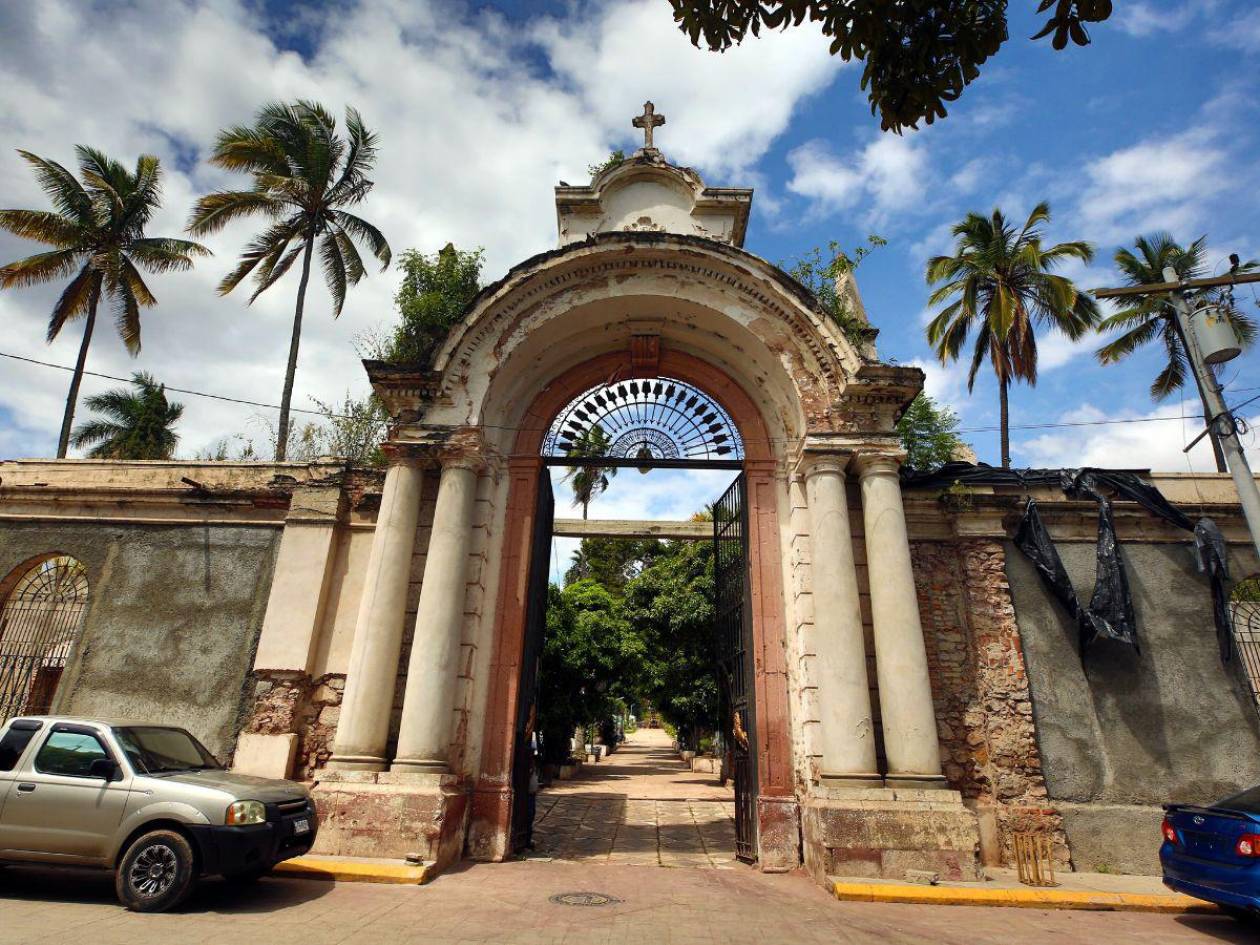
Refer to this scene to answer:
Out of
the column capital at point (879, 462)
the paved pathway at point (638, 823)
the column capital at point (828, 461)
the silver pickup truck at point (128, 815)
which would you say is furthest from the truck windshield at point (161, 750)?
the column capital at point (879, 462)

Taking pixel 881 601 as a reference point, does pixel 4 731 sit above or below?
below

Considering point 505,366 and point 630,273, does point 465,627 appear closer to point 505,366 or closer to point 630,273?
point 505,366

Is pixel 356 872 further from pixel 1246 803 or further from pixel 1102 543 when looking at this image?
pixel 1102 543

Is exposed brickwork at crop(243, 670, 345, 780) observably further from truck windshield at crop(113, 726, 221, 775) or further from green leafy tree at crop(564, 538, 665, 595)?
green leafy tree at crop(564, 538, 665, 595)

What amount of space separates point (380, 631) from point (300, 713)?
1.79 m

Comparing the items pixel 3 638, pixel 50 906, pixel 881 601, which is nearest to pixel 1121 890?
pixel 881 601

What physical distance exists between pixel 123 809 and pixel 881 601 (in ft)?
25.4

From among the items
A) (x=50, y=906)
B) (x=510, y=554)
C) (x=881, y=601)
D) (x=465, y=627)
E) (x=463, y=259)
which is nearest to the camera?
(x=50, y=906)

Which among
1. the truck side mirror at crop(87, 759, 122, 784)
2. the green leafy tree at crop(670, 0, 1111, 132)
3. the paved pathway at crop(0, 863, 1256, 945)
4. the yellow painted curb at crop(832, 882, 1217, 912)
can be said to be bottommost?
the paved pathway at crop(0, 863, 1256, 945)

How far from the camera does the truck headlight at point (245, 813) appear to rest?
5730 millimetres

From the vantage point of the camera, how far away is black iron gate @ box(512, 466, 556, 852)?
875 centimetres

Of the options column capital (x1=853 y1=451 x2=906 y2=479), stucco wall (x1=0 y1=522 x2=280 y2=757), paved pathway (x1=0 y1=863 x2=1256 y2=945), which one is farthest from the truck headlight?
column capital (x1=853 y1=451 x2=906 y2=479)

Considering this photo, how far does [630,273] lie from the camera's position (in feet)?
32.0

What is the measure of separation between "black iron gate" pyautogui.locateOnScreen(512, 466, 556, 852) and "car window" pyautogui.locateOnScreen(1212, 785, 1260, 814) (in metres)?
7.20
